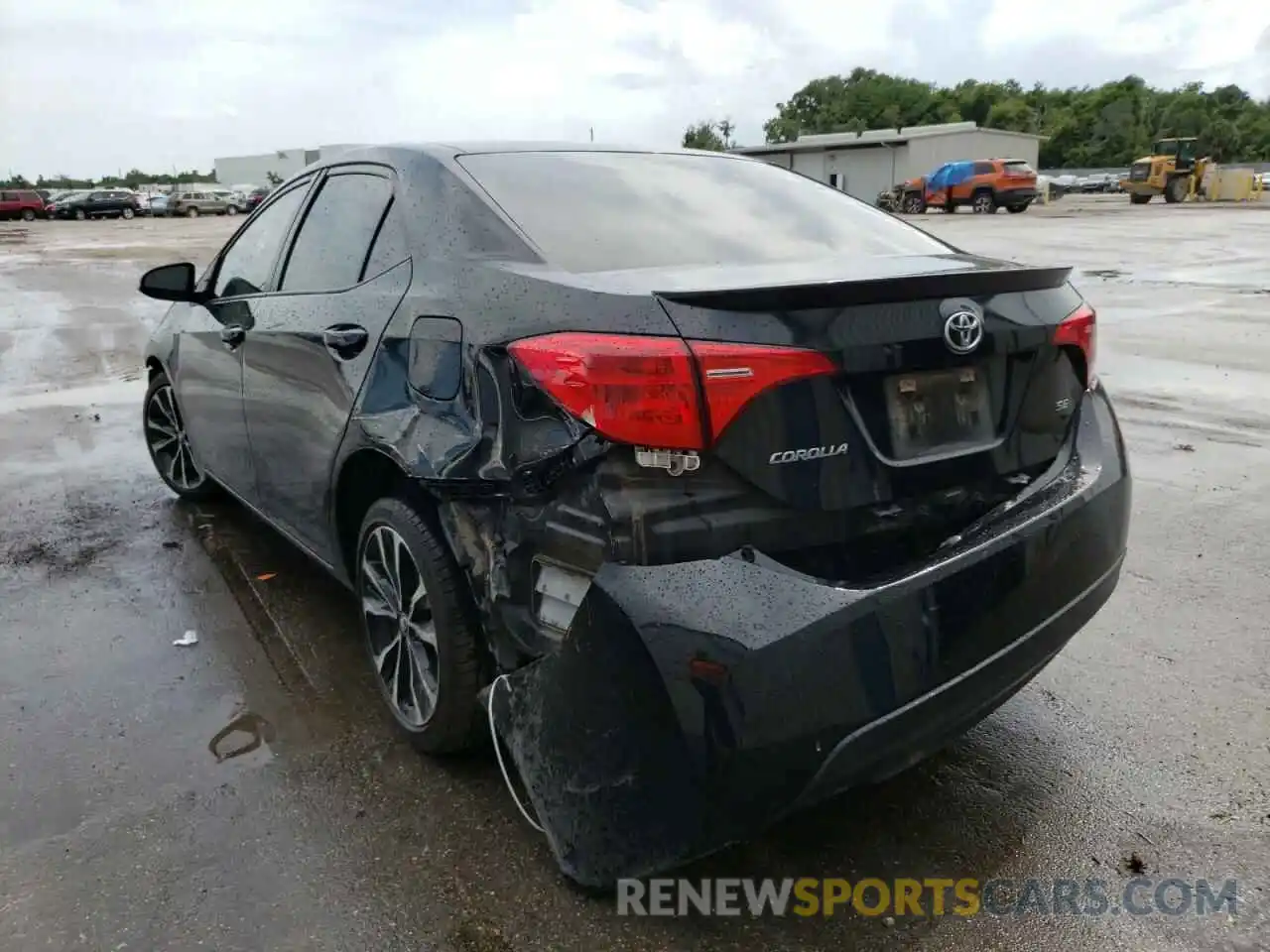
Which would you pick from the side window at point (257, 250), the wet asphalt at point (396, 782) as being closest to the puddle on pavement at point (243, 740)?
the wet asphalt at point (396, 782)

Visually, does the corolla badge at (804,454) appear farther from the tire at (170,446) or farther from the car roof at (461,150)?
the tire at (170,446)

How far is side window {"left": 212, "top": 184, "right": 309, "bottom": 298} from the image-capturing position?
4004 millimetres

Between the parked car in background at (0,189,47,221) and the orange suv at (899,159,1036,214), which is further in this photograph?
the parked car in background at (0,189,47,221)

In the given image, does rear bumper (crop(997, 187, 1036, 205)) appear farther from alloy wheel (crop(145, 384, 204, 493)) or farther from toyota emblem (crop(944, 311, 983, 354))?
toyota emblem (crop(944, 311, 983, 354))

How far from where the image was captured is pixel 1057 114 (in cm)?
9338

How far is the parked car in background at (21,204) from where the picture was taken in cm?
5453

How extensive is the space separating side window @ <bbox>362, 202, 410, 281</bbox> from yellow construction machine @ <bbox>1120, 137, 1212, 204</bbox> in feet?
155

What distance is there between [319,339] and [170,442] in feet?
9.08

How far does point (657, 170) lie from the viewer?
11.0ft

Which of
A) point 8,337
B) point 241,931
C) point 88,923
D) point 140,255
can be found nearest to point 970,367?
point 241,931

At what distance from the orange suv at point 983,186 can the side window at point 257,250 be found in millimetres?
38062

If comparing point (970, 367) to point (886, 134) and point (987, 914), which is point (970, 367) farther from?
point (886, 134)

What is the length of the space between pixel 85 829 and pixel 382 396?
1401 millimetres

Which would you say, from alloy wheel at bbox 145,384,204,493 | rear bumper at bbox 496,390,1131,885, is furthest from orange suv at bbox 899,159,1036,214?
rear bumper at bbox 496,390,1131,885
